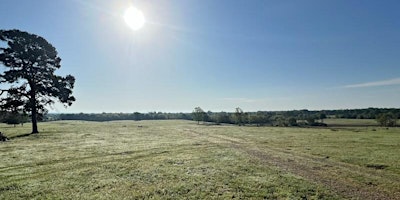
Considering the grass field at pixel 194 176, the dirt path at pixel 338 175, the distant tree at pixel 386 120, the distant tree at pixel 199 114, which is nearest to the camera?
the grass field at pixel 194 176

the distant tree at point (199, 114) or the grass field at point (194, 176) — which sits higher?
the distant tree at point (199, 114)

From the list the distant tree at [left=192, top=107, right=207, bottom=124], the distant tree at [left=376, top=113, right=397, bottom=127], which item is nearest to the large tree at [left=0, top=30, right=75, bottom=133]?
the distant tree at [left=192, top=107, right=207, bottom=124]

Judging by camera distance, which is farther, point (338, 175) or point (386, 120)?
point (386, 120)

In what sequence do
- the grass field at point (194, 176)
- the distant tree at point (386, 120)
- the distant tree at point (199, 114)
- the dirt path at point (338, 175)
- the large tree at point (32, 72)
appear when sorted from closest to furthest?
the grass field at point (194, 176) → the dirt path at point (338, 175) → the large tree at point (32, 72) → the distant tree at point (386, 120) → the distant tree at point (199, 114)

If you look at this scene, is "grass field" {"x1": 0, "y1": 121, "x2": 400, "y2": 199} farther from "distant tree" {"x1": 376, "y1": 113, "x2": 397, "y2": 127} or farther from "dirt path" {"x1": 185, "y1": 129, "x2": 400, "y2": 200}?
"distant tree" {"x1": 376, "y1": 113, "x2": 397, "y2": 127}

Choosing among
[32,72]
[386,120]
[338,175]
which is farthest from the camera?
[386,120]

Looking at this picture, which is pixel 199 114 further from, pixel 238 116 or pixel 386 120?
pixel 386 120

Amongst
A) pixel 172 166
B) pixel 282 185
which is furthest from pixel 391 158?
pixel 172 166

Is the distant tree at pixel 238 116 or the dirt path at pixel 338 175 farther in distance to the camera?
the distant tree at pixel 238 116

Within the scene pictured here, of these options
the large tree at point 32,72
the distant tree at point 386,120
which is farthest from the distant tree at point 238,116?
the large tree at point 32,72

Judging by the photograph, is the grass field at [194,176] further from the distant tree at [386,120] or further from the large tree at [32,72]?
the distant tree at [386,120]

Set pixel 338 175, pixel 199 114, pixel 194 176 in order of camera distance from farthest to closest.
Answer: pixel 199 114 → pixel 338 175 → pixel 194 176

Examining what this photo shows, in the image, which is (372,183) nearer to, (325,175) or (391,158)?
(325,175)

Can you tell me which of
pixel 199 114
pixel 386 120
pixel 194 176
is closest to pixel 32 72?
pixel 194 176
